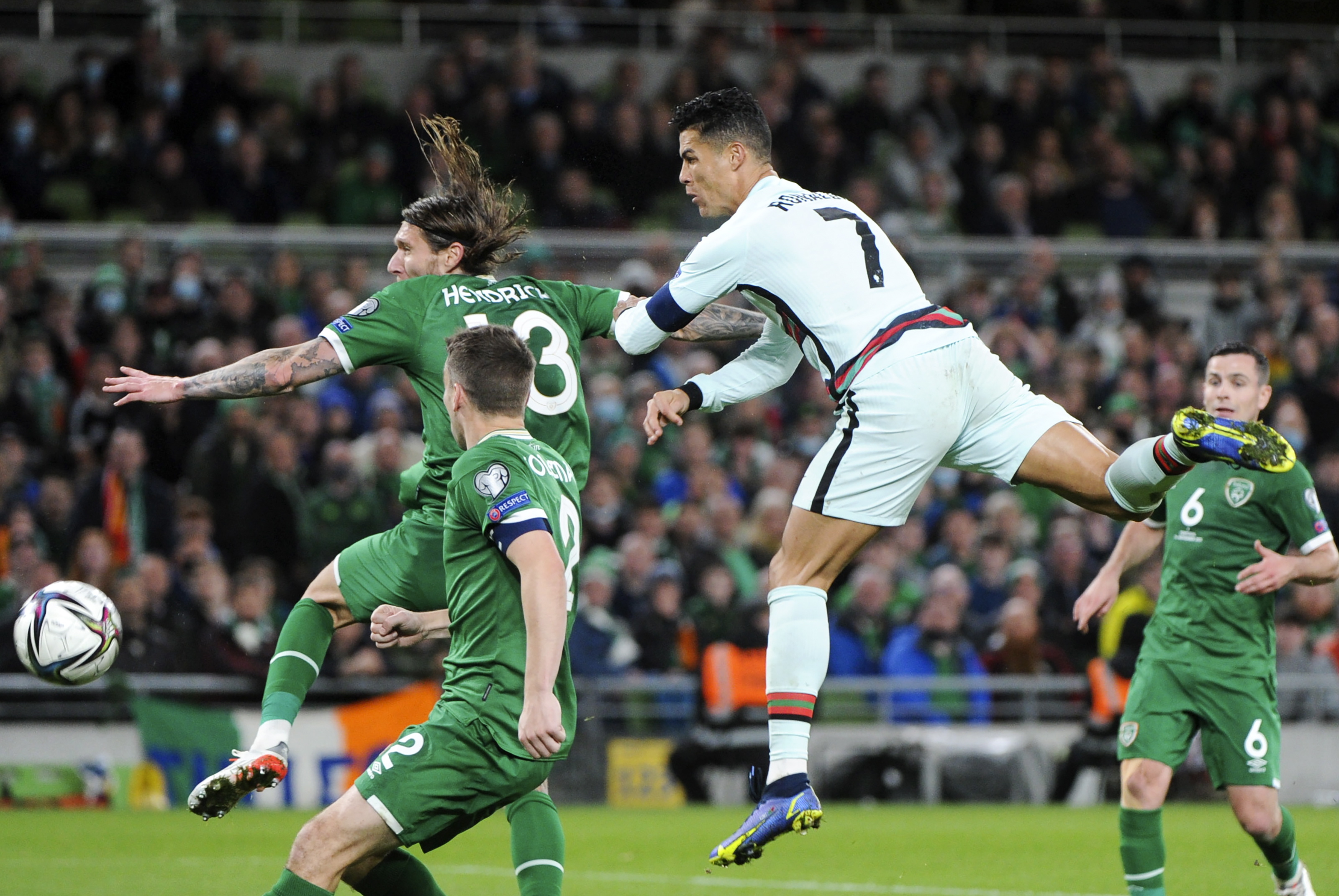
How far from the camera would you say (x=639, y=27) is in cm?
2033

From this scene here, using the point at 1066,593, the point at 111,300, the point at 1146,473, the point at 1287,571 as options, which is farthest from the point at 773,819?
the point at 111,300

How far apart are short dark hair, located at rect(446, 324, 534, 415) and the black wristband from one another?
122 centimetres

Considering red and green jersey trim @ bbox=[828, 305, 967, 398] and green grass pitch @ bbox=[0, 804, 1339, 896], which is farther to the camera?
green grass pitch @ bbox=[0, 804, 1339, 896]

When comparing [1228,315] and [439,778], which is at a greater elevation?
[439,778]

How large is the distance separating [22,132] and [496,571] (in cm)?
1292

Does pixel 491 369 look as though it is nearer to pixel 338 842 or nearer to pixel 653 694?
pixel 338 842

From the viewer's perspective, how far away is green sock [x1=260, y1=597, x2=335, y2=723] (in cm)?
665

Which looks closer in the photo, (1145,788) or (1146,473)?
(1146,473)

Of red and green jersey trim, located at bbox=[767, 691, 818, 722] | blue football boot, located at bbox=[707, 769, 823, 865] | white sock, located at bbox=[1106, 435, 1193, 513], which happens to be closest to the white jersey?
white sock, located at bbox=[1106, 435, 1193, 513]

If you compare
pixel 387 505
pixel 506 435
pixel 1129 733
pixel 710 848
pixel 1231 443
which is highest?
pixel 506 435

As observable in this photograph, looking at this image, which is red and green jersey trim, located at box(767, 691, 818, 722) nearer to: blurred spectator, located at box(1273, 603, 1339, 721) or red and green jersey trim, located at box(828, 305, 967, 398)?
red and green jersey trim, located at box(828, 305, 967, 398)

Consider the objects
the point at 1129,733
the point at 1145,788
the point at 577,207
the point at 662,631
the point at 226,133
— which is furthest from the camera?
the point at 577,207

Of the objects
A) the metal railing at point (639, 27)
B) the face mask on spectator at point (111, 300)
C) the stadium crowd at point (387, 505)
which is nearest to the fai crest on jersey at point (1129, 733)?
the stadium crowd at point (387, 505)

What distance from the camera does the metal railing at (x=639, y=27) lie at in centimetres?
1847
